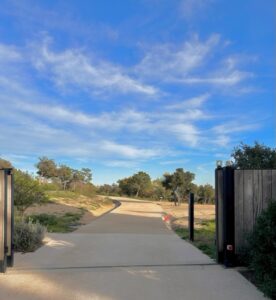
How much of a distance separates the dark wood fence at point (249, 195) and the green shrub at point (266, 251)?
5.52 ft

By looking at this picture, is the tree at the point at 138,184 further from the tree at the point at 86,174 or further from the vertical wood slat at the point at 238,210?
the vertical wood slat at the point at 238,210

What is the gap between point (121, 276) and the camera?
24.3ft

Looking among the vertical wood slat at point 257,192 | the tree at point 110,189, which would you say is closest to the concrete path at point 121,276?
the vertical wood slat at point 257,192

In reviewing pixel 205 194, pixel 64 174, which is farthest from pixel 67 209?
pixel 64 174

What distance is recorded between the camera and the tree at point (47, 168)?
62000mm

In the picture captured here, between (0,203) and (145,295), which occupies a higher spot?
(0,203)

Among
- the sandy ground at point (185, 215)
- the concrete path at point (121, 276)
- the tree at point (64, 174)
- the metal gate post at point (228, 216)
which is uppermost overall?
the tree at point (64, 174)

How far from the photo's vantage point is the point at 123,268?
812 cm

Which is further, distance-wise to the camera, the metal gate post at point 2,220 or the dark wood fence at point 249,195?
the dark wood fence at point 249,195

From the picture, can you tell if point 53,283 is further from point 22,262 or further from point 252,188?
point 252,188

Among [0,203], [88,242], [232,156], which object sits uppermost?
[232,156]

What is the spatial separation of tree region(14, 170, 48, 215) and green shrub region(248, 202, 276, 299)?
42.3 ft

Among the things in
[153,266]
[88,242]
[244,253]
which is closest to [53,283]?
[153,266]

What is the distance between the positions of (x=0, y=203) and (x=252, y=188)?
14.0ft
